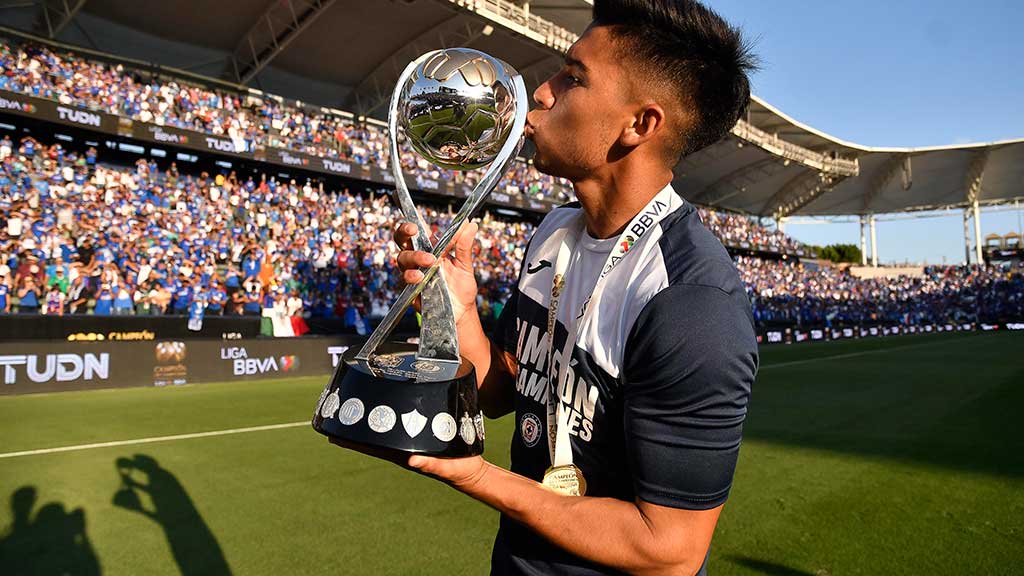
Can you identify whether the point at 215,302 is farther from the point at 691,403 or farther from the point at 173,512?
the point at 691,403

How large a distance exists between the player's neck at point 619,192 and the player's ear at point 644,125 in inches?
3.4

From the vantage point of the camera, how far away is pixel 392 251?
74.8 feet

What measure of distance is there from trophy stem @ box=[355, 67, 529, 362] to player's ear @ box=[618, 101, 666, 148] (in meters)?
0.30

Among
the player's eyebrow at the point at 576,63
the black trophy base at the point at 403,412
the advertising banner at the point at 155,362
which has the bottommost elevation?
the advertising banner at the point at 155,362

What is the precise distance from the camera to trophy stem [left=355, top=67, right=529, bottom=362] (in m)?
1.57

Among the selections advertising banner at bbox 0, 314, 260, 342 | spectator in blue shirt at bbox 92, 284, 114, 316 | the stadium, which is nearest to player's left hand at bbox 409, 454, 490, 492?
the stadium

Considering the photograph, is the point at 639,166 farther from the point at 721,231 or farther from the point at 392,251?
the point at 721,231

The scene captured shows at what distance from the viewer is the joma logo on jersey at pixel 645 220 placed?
1.74 meters

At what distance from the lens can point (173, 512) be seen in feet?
16.7

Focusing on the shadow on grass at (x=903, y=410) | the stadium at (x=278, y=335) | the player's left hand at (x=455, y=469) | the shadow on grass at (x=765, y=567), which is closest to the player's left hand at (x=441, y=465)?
the player's left hand at (x=455, y=469)

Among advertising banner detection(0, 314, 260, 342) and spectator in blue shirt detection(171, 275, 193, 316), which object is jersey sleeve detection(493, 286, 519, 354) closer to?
advertising banner detection(0, 314, 260, 342)

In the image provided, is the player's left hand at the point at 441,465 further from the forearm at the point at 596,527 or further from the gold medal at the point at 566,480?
the gold medal at the point at 566,480

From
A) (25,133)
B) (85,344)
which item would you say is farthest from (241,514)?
(25,133)

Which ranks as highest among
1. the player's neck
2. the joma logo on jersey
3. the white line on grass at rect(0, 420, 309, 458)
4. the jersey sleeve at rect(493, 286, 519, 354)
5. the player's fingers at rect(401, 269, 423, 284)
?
the player's neck
